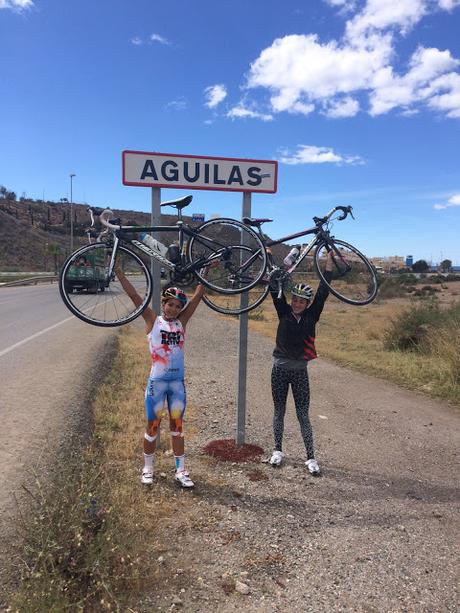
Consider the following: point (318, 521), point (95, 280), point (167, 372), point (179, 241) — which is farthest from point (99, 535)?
point (179, 241)

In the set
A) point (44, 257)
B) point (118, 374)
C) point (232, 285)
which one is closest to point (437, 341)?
point (118, 374)

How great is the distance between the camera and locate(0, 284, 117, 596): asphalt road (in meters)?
4.85

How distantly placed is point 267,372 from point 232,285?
6300mm

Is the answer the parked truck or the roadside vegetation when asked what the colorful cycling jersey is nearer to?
the parked truck

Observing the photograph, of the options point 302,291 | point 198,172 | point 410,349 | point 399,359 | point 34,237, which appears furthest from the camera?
point 34,237

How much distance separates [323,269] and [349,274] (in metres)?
0.32

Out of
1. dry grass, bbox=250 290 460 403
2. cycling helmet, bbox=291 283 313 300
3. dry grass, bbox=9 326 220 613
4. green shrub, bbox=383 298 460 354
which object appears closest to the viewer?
dry grass, bbox=9 326 220 613

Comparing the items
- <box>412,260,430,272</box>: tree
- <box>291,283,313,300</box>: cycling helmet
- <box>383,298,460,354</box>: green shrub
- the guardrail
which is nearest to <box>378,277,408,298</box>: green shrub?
<box>383,298,460,354</box>: green shrub

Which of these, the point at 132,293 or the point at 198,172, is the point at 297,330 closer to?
the point at 132,293

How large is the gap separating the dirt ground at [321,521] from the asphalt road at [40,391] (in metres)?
1.24

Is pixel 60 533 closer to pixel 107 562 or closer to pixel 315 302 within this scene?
pixel 107 562

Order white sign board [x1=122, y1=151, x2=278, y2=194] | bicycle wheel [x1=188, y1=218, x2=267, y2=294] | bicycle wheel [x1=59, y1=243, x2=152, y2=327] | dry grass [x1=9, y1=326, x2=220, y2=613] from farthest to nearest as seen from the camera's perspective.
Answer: white sign board [x1=122, y1=151, x2=278, y2=194], bicycle wheel [x1=188, y1=218, x2=267, y2=294], bicycle wheel [x1=59, y1=243, x2=152, y2=327], dry grass [x1=9, y1=326, x2=220, y2=613]

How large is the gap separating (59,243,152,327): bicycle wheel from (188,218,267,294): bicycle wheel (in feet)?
1.77

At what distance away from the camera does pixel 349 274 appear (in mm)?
5074
